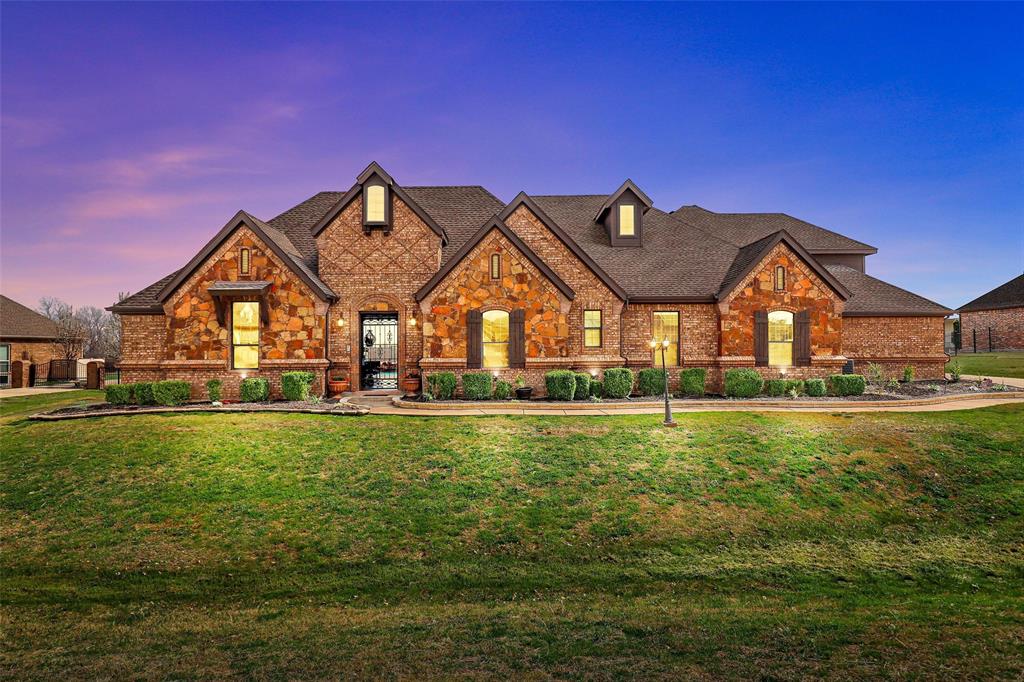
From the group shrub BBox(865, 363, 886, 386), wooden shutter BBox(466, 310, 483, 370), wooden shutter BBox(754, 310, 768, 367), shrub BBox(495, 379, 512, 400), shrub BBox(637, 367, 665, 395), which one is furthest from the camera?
shrub BBox(865, 363, 886, 386)

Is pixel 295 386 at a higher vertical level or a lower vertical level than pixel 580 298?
lower

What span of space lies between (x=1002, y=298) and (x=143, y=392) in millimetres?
59308

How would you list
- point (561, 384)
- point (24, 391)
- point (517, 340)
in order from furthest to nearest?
1. point (24, 391)
2. point (517, 340)
3. point (561, 384)

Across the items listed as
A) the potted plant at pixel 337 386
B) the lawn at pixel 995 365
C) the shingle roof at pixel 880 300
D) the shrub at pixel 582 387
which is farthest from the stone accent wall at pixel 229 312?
the lawn at pixel 995 365

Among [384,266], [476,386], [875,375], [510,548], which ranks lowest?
[510,548]

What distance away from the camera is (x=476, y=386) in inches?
690

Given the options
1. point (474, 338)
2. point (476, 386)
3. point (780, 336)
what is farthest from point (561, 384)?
point (780, 336)

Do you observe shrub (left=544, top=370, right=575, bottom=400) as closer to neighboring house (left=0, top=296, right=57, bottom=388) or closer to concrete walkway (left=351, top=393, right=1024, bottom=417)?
concrete walkway (left=351, top=393, right=1024, bottom=417)

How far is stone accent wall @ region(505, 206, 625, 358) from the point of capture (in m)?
19.2

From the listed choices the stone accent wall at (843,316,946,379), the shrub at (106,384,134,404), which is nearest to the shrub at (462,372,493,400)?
the shrub at (106,384,134,404)

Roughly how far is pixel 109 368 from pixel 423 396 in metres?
24.8

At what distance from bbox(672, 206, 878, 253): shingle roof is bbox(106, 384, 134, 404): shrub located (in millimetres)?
26916

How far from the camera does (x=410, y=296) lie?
20531mm

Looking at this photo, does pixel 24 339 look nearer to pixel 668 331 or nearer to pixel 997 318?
pixel 668 331
